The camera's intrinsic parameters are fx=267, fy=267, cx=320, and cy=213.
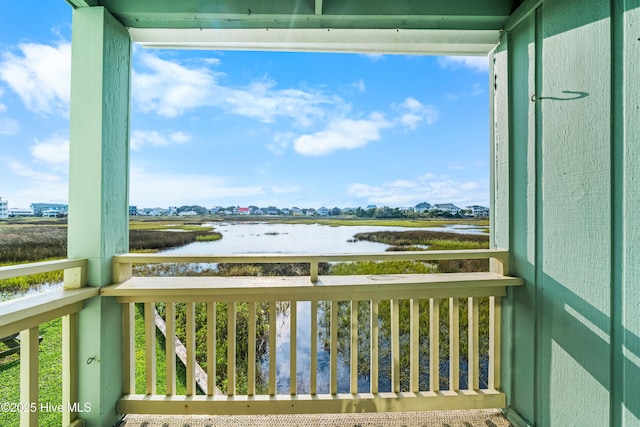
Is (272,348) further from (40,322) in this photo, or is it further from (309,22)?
(309,22)

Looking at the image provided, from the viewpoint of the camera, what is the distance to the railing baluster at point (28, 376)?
1075 millimetres

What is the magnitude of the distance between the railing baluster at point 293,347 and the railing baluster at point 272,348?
0.08 m

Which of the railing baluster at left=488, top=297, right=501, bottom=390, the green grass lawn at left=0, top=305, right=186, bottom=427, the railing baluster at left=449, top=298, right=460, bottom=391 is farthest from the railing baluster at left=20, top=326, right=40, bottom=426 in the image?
the railing baluster at left=488, top=297, right=501, bottom=390

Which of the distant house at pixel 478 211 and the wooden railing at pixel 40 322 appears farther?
the distant house at pixel 478 211

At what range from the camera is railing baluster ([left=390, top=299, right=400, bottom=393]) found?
56.6 inches

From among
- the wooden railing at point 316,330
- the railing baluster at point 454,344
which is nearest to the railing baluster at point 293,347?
the wooden railing at point 316,330

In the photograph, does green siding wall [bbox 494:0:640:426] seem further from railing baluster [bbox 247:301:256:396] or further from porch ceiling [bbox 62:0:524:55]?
railing baluster [bbox 247:301:256:396]

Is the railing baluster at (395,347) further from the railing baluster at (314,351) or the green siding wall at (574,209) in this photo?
the green siding wall at (574,209)

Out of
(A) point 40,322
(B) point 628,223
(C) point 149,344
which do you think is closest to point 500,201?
(B) point 628,223

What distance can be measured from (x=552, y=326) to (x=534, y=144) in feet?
2.81

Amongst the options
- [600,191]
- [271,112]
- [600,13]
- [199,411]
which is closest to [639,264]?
[600,191]

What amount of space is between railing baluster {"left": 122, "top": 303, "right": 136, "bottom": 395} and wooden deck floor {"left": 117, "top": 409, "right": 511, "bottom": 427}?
0.57 ft

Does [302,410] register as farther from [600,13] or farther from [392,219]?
[600,13]

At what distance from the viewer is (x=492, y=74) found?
5.16ft
